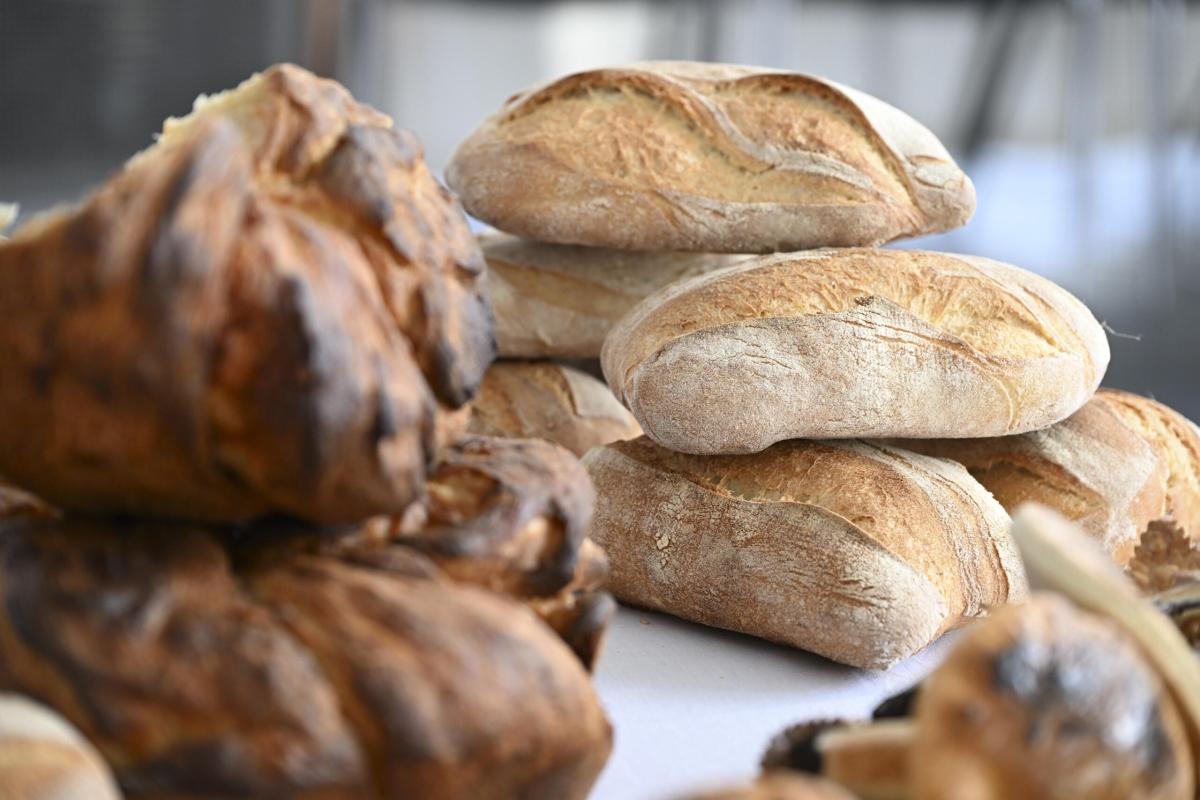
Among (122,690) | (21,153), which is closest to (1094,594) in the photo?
(122,690)

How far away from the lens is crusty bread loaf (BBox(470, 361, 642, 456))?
1680 mm

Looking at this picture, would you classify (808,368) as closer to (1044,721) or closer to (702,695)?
(702,695)

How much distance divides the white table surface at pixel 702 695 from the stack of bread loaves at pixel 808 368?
30 millimetres

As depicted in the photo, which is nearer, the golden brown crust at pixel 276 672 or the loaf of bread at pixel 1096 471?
the golden brown crust at pixel 276 672

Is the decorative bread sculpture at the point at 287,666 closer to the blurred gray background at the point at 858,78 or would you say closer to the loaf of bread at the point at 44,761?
the loaf of bread at the point at 44,761

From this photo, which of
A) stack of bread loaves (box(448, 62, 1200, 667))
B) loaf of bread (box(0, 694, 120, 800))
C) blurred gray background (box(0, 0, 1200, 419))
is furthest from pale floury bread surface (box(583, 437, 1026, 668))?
blurred gray background (box(0, 0, 1200, 419))

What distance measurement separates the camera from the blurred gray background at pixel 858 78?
12.6ft

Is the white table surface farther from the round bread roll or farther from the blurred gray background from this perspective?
the blurred gray background

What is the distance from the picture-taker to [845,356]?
4.21 ft

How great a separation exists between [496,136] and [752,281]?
46 centimetres

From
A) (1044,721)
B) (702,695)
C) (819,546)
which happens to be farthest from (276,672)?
(819,546)

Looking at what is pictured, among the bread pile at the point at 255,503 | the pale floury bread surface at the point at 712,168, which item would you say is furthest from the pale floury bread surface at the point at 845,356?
the bread pile at the point at 255,503

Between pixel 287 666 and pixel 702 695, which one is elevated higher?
pixel 287 666

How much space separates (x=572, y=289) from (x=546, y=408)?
17 centimetres
